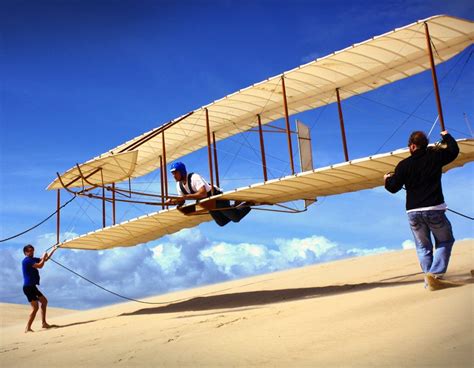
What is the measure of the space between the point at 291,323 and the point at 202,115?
798 cm

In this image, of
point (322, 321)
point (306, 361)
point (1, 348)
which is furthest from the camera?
point (1, 348)

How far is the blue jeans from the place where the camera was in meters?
5.80

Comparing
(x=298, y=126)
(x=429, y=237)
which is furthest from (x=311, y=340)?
(x=298, y=126)

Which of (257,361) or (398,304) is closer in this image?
(257,361)

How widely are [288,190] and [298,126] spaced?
3011 mm

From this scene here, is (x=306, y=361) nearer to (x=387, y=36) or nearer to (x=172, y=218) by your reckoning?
(x=387, y=36)

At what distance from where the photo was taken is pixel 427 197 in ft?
19.2

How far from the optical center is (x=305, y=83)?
11.4m

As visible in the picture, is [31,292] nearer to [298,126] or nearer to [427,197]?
[298,126]

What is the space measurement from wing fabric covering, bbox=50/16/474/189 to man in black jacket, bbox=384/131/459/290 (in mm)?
3781

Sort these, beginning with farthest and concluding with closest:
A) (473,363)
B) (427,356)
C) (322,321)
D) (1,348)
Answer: (1,348), (322,321), (427,356), (473,363)

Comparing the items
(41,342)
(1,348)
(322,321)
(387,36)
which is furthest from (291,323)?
(387,36)

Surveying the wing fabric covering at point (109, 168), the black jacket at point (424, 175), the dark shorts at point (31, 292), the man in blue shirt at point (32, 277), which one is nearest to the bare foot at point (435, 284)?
the black jacket at point (424, 175)

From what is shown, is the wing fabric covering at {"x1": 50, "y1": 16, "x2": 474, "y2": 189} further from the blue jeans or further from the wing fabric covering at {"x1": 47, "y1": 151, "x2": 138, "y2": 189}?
the blue jeans
